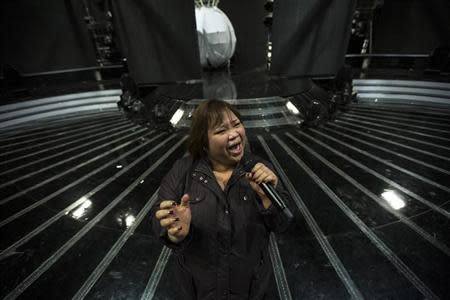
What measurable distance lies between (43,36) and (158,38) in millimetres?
7501

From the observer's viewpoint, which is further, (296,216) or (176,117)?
(176,117)

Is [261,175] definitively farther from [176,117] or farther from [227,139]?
[176,117]

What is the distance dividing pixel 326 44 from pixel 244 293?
6939 millimetres

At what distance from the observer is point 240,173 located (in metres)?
1.13

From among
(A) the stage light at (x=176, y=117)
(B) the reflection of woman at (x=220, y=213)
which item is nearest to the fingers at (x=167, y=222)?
(B) the reflection of woman at (x=220, y=213)

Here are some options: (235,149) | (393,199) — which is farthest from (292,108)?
(235,149)

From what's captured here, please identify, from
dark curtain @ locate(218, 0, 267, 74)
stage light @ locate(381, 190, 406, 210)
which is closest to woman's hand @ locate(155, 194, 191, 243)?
stage light @ locate(381, 190, 406, 210)

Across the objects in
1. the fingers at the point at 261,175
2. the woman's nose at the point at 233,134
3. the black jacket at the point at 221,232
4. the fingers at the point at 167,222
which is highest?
the woman's nose at the point at 233,134

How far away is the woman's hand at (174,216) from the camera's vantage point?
0.88m

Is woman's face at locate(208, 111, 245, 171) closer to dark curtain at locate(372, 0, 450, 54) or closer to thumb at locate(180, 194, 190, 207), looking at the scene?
thumb at locate(180, 194, 190, 207)

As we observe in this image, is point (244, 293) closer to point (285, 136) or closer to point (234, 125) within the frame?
point (234, 125)

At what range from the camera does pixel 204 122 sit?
3.77ft

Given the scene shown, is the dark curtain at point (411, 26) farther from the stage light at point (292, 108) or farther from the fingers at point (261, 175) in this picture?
the fingers at point (261, 175)

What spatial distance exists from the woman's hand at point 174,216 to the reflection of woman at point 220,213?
108mm
